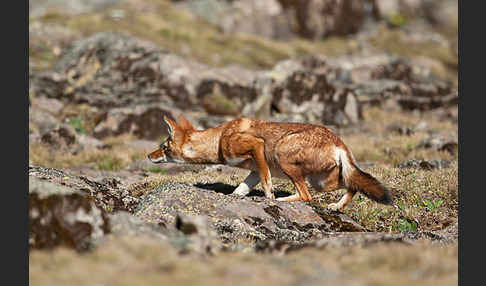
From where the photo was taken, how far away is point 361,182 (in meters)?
9.81

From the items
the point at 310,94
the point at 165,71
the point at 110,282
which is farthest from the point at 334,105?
the point at 110,282

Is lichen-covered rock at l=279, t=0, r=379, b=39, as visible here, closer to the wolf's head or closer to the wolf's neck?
the wolf's head

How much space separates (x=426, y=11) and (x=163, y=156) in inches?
2825

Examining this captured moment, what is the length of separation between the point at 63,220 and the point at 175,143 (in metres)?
5.09

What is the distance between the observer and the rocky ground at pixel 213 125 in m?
5.48

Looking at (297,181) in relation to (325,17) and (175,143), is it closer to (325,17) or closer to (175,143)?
(175,143)

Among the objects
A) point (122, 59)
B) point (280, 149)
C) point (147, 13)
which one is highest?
point (147, 13)

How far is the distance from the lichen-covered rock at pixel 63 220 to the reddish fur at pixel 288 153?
14.0 feet

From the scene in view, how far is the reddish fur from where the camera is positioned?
10.0 meters

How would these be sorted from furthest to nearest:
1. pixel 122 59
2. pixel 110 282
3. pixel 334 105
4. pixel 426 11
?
pixel 426 11, pixel 122 59, pixel 334 105, pixel 110 282

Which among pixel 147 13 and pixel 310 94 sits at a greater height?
pixel 147 13

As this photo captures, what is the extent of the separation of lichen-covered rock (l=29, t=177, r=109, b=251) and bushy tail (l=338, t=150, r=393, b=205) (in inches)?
199

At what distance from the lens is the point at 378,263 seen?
550 cm

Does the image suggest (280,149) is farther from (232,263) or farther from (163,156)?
(232,263)
